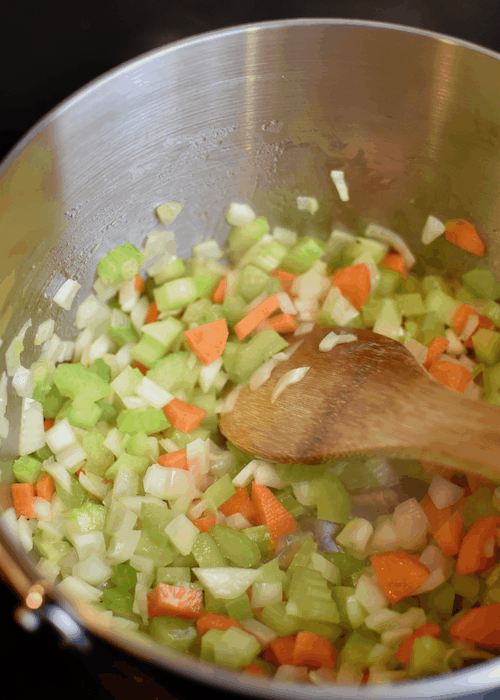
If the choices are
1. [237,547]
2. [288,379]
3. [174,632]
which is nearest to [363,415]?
[288,379]

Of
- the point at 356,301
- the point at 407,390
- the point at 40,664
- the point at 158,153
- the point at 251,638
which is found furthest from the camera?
the point at 356,301

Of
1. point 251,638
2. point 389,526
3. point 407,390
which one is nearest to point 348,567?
point 389,526

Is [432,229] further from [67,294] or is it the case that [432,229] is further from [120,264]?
[67,294]

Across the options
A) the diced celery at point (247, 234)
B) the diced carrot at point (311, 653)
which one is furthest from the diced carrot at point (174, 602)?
the diced celery at point (247, 234)

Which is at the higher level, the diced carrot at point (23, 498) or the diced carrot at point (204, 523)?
the diced carrot at point (23, 498)

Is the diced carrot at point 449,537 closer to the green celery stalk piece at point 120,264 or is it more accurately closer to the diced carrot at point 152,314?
the diced carrot at point 152,314

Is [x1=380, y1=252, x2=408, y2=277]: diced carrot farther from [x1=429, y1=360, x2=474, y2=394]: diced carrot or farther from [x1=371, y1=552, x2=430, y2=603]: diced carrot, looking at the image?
[x1=371, y1=552, x2=430, y2=603]: diced carrot

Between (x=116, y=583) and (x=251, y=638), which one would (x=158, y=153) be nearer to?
(x=116, y=583)
